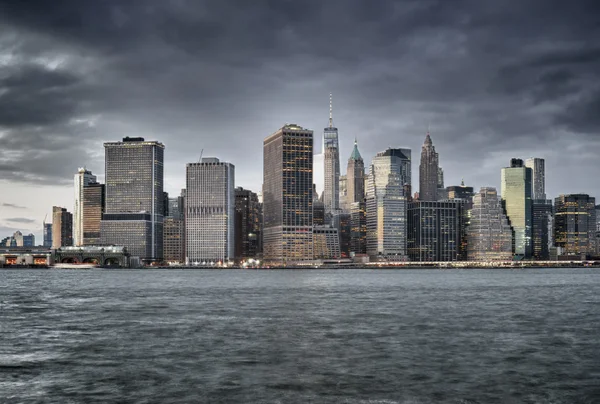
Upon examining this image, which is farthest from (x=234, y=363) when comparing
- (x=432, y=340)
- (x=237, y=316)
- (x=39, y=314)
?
(x=39, y=314)

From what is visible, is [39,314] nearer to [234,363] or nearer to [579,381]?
[234,363]

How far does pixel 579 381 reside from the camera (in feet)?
134

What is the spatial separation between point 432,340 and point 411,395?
2224 centimetres

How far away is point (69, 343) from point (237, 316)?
25.5m

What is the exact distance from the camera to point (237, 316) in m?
78.6

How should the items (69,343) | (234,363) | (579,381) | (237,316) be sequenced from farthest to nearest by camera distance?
(237,316), (69,343), (234,363), (579,381)

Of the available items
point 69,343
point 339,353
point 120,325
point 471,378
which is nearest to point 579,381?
point 471,378

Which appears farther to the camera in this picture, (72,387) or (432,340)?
(432,340)

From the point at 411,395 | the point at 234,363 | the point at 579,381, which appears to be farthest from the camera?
the point at 234,363

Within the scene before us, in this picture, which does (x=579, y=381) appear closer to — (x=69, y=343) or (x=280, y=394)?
(x=280, y=394)

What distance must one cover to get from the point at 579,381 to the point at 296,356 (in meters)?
18.6

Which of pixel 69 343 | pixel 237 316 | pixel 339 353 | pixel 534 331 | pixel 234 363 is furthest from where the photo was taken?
pixel 237 316

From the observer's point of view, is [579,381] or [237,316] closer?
[579,381]

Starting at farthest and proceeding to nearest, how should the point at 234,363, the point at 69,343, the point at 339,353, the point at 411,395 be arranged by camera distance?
1. the point at 69,343
2. the point at 339,353
3. the point at 234,363
4. the point at 411,395
